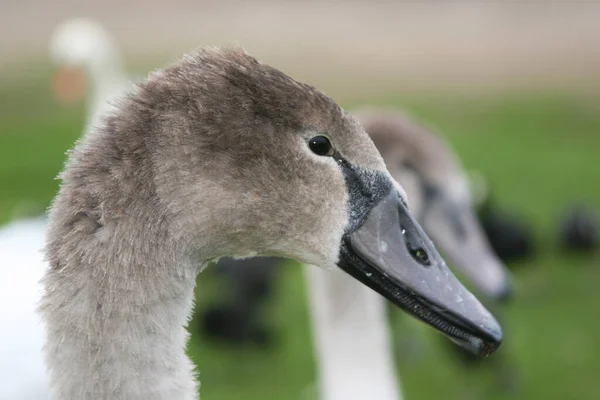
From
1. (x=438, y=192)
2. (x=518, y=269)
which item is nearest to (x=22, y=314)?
(x=438, y=192)

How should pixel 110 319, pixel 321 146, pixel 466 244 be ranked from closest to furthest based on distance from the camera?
pixel 110 319 → pixel 321 146 → pixel 466 244

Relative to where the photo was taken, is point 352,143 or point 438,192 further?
point 438,192

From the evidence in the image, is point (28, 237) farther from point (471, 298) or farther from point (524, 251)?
point (524, 251)

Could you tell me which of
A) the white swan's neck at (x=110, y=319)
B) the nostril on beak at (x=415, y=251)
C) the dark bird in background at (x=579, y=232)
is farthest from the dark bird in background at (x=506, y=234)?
the white swan's neck at (x=110, y=319)

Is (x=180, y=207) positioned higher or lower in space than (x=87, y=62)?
higher

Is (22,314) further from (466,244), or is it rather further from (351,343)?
(466,244)

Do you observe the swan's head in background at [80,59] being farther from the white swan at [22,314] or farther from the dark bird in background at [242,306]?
the white swan at [22,314]

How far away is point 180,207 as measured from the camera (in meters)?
1.87

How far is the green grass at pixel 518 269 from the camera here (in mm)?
6082

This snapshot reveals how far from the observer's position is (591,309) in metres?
7.07

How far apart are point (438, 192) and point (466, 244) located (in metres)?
→ 0.29

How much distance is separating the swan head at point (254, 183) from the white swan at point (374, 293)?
1.43 metres

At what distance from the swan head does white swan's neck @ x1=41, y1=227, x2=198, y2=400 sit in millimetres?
33

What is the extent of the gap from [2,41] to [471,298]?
14.0 metres
